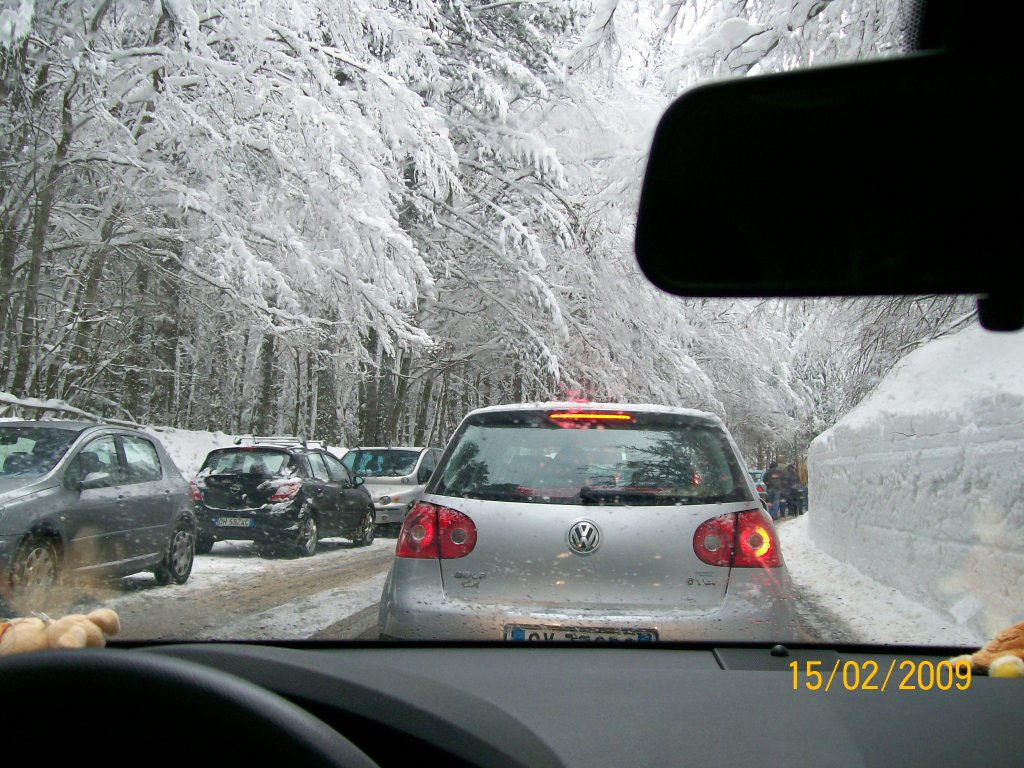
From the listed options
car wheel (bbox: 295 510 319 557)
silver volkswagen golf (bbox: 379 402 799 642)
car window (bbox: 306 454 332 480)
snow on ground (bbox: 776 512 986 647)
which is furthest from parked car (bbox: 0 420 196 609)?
snow on ground (bbox: 776 512 986 647)

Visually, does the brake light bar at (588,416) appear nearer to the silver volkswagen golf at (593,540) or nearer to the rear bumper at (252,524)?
the silver volkswagen golf at (593,540)

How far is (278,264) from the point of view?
11.7 m

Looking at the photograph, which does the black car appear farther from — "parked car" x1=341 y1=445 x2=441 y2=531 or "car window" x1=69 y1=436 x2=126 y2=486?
"car window" x1=69 y1=436 x2=126 y2=486

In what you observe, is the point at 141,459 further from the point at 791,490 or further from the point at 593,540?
the point at 791,490

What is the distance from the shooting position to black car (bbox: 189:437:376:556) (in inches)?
433

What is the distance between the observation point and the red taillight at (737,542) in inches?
159

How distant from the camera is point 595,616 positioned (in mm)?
3891

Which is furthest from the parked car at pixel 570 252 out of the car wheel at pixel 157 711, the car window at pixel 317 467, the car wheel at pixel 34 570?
the car wheel at pixel 34 570

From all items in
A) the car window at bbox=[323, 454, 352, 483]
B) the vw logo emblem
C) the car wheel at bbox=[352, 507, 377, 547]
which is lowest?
the car wheel at bbox=[352, 507, 377, 547]

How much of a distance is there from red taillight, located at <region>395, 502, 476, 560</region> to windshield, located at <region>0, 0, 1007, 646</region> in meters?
0.02

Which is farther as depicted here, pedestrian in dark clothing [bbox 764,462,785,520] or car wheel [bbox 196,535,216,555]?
car wheel [bbox 196,535,216,555]

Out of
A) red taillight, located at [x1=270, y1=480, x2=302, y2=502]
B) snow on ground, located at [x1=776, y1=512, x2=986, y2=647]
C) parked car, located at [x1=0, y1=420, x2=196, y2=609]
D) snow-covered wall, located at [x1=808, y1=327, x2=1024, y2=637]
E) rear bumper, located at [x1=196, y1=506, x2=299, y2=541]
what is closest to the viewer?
snow on ground, located at [x1=776, y1=512, x2=986, y2=647]
